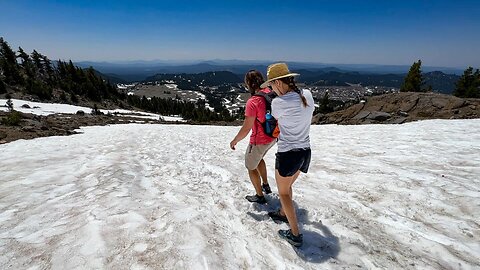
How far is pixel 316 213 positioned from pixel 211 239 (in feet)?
8.12

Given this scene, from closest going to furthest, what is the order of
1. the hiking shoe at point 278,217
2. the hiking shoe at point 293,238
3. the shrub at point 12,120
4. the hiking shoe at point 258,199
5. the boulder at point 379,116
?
the hiking shoe at point 293,238, the hiking shoe at point 278,217, the hiking shoe at point 258,199, the shrub at point 12,120, the boulder at point 379,116

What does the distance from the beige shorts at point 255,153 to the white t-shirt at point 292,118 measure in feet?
3.26

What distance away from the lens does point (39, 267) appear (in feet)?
11.8

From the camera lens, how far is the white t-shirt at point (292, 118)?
12.5 ft

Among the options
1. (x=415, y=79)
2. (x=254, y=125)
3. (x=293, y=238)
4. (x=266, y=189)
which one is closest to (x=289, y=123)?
(x=254, y=125)

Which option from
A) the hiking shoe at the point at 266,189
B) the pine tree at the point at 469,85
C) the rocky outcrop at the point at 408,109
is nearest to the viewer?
the hiking shoe at the point at 266,189

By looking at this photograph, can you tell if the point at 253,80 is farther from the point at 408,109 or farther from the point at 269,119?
the point at 408,109

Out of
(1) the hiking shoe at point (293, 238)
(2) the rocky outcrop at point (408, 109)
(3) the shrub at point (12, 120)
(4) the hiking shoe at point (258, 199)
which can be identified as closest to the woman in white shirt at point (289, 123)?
(1) the hiking shoe at point (293, 238)

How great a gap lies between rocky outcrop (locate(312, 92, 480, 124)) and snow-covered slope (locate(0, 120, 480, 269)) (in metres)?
14.0

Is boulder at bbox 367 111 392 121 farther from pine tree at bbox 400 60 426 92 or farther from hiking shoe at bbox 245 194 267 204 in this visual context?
pine tree at bbox 400 60 426 92

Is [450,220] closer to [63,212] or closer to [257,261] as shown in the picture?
[257,261]

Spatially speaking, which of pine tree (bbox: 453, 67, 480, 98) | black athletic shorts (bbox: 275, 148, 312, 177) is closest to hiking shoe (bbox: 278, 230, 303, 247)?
black athletic shorts (bbox: 275, 148, 312, 177)

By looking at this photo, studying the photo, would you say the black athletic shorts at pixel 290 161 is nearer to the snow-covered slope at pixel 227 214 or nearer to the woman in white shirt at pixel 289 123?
the woman in white shirt at pixel 289 123

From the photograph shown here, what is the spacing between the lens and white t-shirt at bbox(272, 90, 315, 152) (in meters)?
3.79
